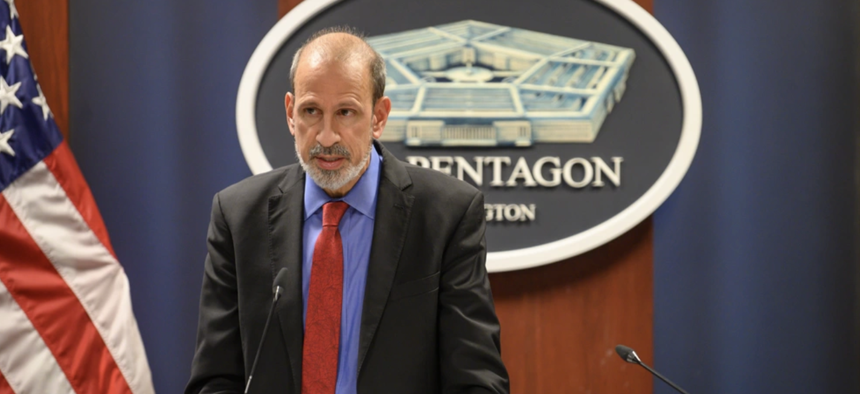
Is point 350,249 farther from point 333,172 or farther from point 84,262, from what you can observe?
point 84,262

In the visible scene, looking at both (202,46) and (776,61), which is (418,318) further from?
(776,61)

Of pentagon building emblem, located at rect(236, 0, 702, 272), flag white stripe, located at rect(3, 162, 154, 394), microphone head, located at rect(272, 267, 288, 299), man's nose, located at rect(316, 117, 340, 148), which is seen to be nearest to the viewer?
Answer: microphone head, located at rect(272, 267, 288, 299)

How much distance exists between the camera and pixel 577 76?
8.64 feet

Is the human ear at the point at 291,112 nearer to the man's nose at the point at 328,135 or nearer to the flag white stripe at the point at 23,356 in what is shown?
the man's nose at the point at 328,135

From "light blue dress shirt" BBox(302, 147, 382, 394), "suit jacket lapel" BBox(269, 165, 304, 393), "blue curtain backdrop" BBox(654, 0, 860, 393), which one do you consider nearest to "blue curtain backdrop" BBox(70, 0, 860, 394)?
"blue curtain backdrop" BBox(654, 0, 860, 393)

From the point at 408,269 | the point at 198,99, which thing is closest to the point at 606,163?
the point at 408,269

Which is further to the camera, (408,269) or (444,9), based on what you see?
(444,9)

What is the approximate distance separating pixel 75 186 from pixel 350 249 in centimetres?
130

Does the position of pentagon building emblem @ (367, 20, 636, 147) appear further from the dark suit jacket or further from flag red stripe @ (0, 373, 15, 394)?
flag red stripe @ (0, 373, 15, 394)

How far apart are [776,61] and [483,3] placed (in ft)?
3.35

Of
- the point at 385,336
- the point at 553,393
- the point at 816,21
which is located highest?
the point at 816,21

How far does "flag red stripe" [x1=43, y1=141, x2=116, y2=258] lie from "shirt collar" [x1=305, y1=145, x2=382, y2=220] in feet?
3.71

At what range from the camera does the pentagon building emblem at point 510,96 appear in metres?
2.63

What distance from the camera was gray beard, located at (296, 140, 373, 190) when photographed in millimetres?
1639
